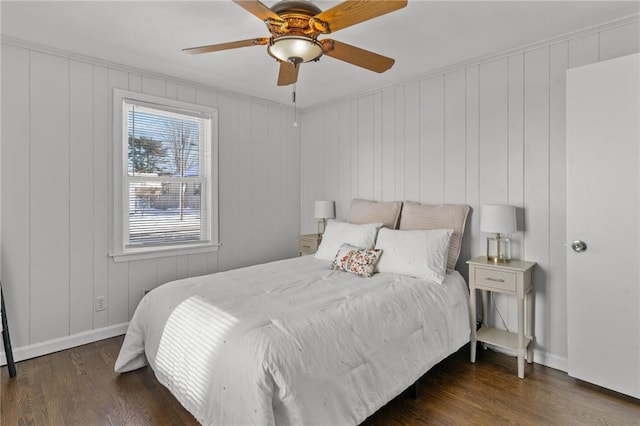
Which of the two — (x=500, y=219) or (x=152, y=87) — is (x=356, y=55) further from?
(x=152, y=87)

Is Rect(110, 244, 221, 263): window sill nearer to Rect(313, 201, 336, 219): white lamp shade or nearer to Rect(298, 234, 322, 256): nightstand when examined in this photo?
Rect(298, 234, 322, 256): nightstand

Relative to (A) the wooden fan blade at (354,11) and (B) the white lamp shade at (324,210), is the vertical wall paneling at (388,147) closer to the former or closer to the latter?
(B) the white lamp shade at (324,210)

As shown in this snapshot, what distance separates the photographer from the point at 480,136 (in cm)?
301

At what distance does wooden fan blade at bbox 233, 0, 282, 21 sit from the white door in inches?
82.3

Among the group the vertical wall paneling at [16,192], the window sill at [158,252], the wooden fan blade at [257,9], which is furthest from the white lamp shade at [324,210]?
the vertical wall paneling at [16,192]

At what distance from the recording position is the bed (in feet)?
5.02

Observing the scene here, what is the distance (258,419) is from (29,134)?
2828 mm

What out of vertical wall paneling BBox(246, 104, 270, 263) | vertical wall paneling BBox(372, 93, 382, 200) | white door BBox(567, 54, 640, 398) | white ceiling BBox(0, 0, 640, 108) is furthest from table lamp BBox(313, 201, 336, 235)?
white door BBox(567, 54, 640, 398)

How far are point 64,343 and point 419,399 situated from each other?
2886 mm

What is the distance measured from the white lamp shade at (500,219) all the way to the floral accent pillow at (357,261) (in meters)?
0.88

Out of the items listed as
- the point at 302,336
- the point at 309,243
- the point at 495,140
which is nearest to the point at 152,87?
the point at 309,243

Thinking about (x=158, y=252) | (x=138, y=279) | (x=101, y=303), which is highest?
(x=158, y=252)

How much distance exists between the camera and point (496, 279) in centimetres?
256

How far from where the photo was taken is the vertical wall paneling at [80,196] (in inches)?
114
